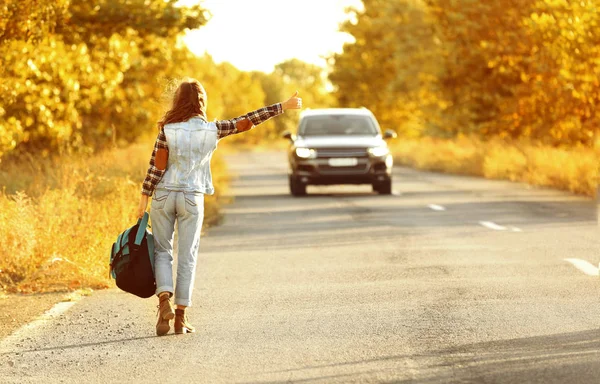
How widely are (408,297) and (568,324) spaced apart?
1913 millimetres

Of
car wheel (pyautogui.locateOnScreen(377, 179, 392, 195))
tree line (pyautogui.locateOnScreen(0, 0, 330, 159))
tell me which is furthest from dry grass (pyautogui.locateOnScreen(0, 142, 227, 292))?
car wheel (pyautogui.locateOnScreen(377, 179, 392, 195))

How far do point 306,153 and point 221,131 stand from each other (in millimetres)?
16812

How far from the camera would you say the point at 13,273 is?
491 inches

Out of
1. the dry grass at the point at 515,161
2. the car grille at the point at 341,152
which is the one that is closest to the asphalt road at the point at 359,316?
the car grille at the point at 341,152

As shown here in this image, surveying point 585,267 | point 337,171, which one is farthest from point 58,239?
point 337,171

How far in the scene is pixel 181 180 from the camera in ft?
30.7

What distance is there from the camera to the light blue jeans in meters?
9.38

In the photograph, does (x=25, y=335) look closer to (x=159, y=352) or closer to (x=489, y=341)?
(x=159, y=352)

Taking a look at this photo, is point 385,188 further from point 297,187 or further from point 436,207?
point 436,207

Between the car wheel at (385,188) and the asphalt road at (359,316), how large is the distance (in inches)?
320

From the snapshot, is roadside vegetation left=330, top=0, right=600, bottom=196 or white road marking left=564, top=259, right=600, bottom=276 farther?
roadside vegetation left=330, top=0, right=600, bottom=196

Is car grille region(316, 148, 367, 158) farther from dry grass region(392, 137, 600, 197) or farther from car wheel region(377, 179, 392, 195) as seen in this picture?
dry grass region(392, 137, 600, 197)

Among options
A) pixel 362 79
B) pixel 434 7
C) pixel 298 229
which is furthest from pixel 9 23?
pixel 362 79

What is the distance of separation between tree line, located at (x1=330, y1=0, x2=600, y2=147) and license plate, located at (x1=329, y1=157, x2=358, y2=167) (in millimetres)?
4727
